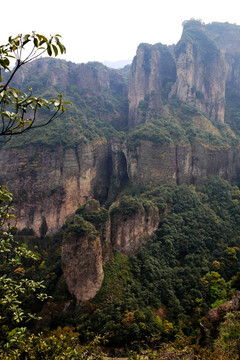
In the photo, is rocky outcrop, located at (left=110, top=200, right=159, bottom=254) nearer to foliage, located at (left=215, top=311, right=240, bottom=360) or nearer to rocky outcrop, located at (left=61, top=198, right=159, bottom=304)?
rocky outcrop, located at (left=61, top=198, right=159, bottom=304)

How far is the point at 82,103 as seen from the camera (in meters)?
60.6

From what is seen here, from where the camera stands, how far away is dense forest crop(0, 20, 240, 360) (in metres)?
12.0

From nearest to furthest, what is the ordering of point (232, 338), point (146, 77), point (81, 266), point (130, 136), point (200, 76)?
point (232, 338) < point (81, 266) < point (130, 136) < point (200, 76) < point (146, 77)

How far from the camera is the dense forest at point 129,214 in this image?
12.0 m

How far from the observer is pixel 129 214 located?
25781 millimetres

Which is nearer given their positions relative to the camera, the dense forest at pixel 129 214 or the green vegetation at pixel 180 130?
the dense forest at pixel 129 214

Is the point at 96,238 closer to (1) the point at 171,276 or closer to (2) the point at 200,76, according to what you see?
(1) the point at 171,276

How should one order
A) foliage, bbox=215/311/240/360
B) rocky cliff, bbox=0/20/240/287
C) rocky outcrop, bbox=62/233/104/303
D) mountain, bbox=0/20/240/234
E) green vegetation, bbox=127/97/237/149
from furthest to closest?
green vegetation, bbox=127/97/237/149, mountain, bbox=0/20/240/234, rocky cliff, bbox=0/20/240/287, rocky outcrop, bbox=62/233/104/303, foliage, bbox=215/311/240/360

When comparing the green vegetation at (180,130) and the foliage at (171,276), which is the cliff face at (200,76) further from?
the foliage at (171,276)

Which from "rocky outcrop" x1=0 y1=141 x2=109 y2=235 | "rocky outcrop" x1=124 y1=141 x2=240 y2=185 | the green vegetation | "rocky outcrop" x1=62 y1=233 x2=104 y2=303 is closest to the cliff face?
the green vegetation

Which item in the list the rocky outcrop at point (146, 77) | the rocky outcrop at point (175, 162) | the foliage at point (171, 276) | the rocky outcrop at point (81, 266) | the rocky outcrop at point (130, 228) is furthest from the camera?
the rocky outcrop at point (146, 77)

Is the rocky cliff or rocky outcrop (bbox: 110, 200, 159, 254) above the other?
the rocky cliff

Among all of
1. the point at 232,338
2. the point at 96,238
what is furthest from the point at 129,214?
the point at 232,338

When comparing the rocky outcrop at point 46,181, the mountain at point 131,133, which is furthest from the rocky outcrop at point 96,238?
the rocky outcrop at point 46,181
